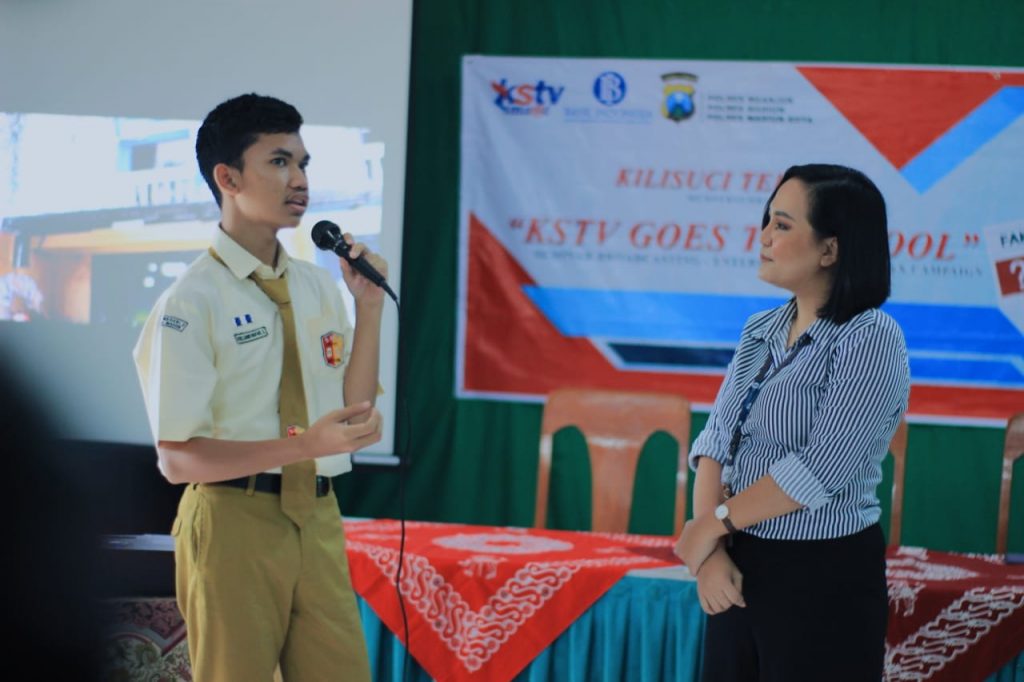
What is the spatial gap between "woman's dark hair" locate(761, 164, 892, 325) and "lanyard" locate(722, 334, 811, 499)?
0.07 meters

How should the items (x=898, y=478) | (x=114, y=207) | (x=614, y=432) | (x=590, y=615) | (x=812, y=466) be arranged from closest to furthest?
(x=812, y=466) → (x=590, y=615) → (x=898, y=478) → (x=614, y=432) → (x=114, y=207)

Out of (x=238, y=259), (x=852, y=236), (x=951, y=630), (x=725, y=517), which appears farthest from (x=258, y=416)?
(x=951, y=630)

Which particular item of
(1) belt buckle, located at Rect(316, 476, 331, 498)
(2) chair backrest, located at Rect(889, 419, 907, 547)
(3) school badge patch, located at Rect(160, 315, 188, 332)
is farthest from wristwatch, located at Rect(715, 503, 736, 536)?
(2) chair backrest, located at Rect(889, 419, 907, 547)

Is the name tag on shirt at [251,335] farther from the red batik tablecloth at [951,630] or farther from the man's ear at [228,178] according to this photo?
the red batik tablecloth at [951,630]

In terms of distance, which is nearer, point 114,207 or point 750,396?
point 750,396

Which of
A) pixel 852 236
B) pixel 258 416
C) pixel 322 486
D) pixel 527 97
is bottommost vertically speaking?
pixel 322 486

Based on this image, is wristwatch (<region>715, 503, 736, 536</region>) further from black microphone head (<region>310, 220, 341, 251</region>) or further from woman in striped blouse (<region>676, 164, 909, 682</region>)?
black microphone head (<region>310, 220, 341, 251</region>)

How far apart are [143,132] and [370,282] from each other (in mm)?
2588

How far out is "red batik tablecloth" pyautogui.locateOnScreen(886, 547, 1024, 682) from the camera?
2406 mm

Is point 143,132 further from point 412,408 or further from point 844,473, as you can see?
point 844,473

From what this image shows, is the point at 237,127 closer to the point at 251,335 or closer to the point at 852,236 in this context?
the point at 251,335

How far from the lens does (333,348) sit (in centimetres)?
206

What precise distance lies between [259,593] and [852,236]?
3.64 ft

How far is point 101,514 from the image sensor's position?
2.16ft
